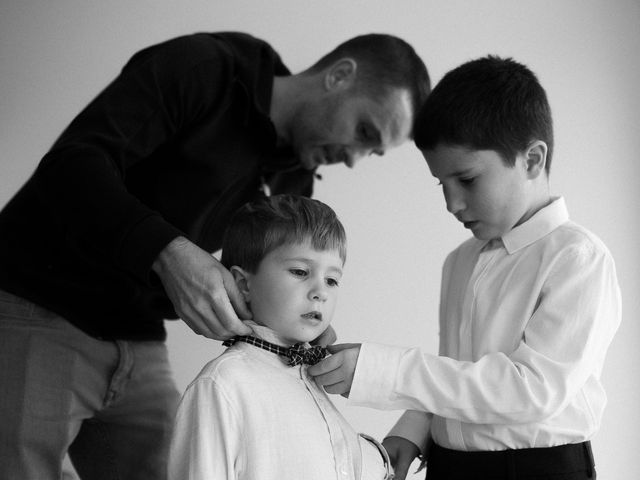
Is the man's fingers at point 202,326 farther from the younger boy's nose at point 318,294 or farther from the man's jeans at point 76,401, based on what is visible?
the man's jeans at point 76,401

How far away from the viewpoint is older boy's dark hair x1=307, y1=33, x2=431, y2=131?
152 cm

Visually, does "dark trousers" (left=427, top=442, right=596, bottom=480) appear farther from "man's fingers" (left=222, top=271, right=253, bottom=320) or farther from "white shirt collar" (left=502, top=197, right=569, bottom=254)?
"man's fingers" (left=222, top=271, right=253, bottom=320)

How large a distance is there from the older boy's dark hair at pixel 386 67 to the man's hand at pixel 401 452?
26.3 inches

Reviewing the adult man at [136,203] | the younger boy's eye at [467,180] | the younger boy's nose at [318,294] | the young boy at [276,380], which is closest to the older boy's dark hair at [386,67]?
the adult man at [136,203]

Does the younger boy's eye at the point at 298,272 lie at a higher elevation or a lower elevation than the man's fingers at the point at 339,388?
higher

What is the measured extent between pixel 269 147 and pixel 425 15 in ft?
2.75

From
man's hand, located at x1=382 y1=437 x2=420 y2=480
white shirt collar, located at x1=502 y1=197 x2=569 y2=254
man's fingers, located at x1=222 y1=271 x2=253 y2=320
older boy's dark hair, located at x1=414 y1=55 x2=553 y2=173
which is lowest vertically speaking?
man's hand, located at x1=382 y1=437 x2=420 y2=480

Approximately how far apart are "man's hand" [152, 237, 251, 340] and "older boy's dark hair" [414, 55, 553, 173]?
1.47ft

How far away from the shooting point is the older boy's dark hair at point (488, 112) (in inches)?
46.7

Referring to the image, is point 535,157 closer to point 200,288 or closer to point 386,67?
point 386,67

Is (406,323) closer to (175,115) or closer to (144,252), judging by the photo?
(175,115)

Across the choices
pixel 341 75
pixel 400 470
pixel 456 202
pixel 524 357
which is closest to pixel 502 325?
pixel 524 357

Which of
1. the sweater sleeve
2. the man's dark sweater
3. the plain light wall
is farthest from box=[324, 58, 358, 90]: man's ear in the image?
the plain light wall

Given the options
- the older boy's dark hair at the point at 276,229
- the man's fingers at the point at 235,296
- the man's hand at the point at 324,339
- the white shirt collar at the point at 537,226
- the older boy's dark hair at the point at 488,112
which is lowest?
the man's hand at the point at 324,339
